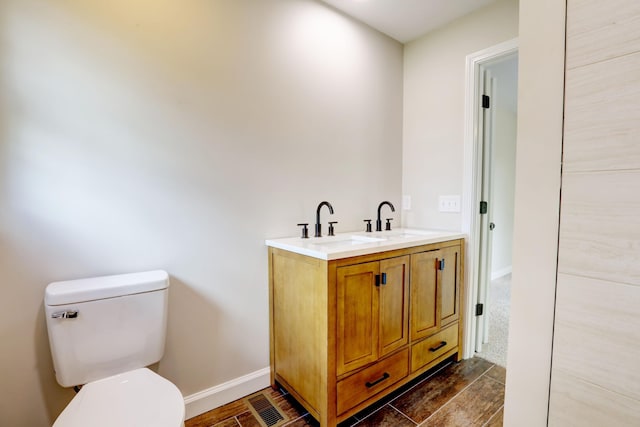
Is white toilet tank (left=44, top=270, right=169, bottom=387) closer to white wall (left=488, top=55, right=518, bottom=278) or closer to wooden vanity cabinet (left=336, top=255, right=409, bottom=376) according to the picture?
wooden vanity cabinet (left=336, top=255, right=409, bottom=376)

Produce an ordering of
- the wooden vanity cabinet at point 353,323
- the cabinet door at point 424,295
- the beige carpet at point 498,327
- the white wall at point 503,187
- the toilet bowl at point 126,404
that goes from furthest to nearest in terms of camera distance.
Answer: the white wall at point 503,187, the beige carpet at point 498,327, the cabinet door at point 424,295, the wooden vanity cabinet at point 353,323, the toilet bowl at point 126,404

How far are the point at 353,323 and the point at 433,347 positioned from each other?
83cm

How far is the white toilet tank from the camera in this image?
1.10 meters

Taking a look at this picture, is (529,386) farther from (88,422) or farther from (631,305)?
(88,422)

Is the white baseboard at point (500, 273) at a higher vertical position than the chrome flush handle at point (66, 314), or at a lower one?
lower

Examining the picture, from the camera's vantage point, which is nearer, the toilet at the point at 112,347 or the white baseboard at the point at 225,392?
the toilet at the point at 112,347

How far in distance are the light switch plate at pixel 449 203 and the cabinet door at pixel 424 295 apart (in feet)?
1.63

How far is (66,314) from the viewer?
1.09 metres

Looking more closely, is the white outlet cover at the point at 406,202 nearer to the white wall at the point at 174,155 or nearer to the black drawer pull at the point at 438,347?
the white wall at the point at 174,155

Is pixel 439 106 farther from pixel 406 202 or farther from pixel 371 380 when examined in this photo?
pixel 371 380

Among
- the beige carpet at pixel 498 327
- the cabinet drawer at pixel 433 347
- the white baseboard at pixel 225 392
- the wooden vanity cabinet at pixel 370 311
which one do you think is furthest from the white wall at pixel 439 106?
the white baseboard at pixel 225 392

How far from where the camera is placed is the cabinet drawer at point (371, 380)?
1424 millimetres

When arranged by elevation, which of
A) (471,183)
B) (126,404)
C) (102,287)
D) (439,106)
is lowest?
(126,404)

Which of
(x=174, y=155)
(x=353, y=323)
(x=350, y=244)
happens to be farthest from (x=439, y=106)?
(x=174, y=155)
